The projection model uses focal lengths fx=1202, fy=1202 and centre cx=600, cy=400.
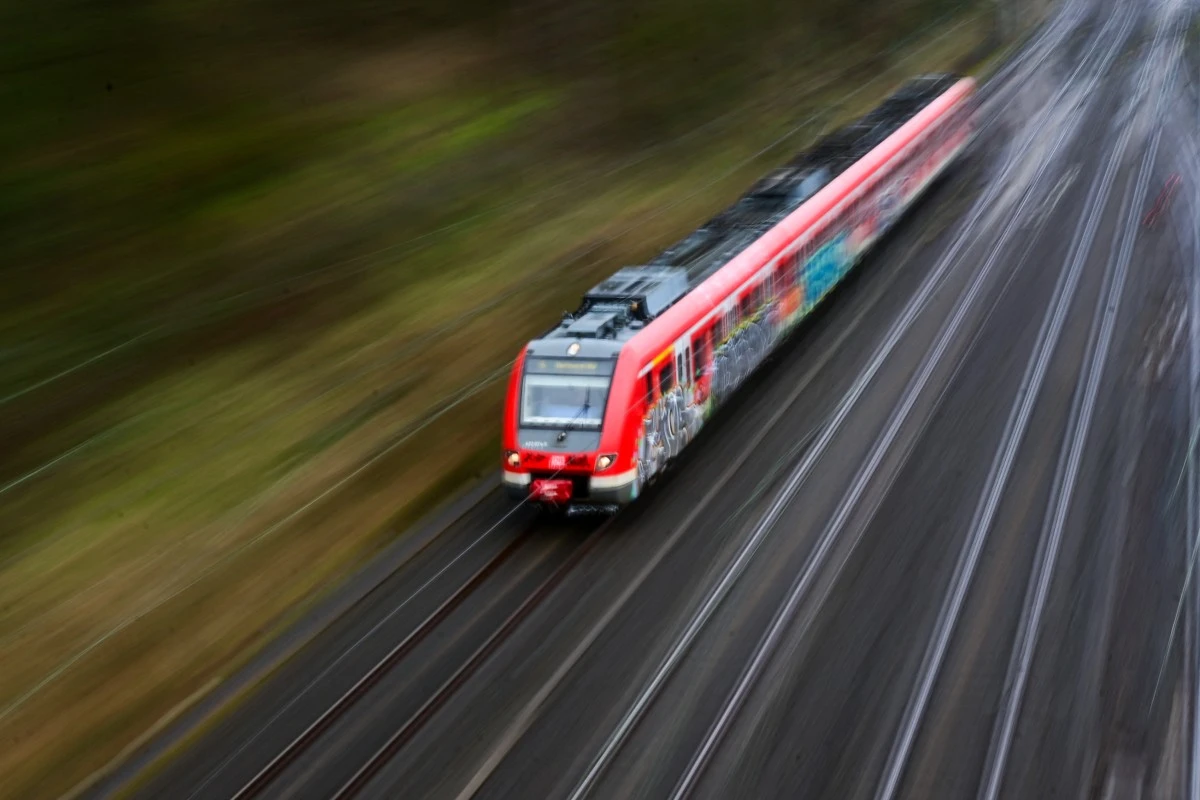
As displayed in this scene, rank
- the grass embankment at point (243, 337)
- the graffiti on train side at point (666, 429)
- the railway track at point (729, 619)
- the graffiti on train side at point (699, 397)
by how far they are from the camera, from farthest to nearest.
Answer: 1. the graffiti on train side at point (699, 397)
2. the graffiti on train side at point (666, 429)
3. the grass embankment at point (243, 337)
4. the railway track at point (729, 619)

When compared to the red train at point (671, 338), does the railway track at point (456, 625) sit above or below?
below

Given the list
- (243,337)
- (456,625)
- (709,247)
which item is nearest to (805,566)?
(456,625)

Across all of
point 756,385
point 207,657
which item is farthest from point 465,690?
point 756,385

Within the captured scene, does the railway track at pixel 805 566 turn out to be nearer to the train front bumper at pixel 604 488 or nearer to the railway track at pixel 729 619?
the railway track at pixel 729 619

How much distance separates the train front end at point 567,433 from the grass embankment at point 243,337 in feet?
8.13

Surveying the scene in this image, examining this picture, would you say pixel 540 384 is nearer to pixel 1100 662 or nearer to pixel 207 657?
pixel 207 657

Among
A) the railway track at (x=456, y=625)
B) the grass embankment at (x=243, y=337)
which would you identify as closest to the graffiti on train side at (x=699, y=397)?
the railway track at (x=456, y=625)

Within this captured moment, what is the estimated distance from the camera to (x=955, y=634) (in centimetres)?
1374

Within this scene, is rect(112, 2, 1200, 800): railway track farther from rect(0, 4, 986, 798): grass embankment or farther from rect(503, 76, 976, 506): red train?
rect(0, 4, 986, 798): grass embankment

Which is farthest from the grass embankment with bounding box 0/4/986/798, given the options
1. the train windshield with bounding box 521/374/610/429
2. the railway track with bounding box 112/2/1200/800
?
the train windshield with bounding box 521/374/610/429

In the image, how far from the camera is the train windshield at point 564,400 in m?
16.5

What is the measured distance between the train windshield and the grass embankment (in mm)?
2711

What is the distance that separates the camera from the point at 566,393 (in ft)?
54.8

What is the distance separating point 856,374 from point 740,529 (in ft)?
20.9
